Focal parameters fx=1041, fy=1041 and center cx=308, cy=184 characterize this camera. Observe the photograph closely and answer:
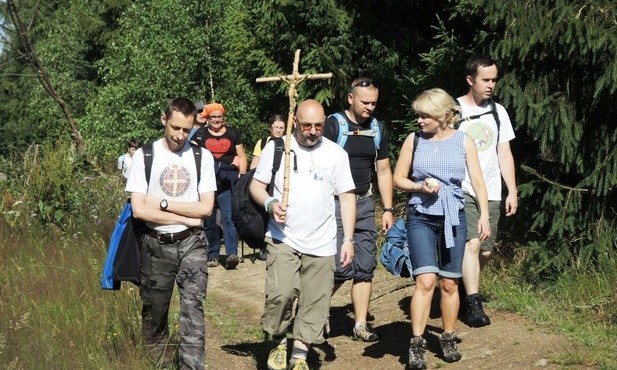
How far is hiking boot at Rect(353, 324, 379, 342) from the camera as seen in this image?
8.05m

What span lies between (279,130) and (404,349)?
4815mm

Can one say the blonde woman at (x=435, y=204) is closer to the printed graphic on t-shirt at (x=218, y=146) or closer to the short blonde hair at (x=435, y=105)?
the short blonde hair at (x=435, y=105)

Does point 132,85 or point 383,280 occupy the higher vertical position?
point 132,85

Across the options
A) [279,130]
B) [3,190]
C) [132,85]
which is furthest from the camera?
[132,85]

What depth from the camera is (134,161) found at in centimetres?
680

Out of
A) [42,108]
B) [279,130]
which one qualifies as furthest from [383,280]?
[42,108]

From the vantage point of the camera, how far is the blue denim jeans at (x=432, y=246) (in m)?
7.00

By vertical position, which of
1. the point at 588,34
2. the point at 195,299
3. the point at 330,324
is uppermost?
the point at 588,34

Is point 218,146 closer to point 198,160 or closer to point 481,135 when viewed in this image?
point 481,135

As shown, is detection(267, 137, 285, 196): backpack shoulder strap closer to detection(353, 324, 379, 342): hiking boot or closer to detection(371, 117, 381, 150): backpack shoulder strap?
detection(371, 117, 381, 150): backpack shoulder strap

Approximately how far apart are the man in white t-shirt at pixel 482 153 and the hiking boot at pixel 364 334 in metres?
0.75

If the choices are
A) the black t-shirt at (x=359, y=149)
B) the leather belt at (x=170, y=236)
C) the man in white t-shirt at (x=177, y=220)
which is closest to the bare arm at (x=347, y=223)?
the black t-shirt at (x=359, y=149)

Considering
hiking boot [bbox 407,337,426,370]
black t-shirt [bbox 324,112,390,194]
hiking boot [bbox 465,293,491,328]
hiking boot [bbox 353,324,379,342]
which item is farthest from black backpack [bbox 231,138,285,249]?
hiking boot [bbox 465,293,491,328]

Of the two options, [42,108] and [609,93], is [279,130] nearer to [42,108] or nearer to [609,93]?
[609,93]
